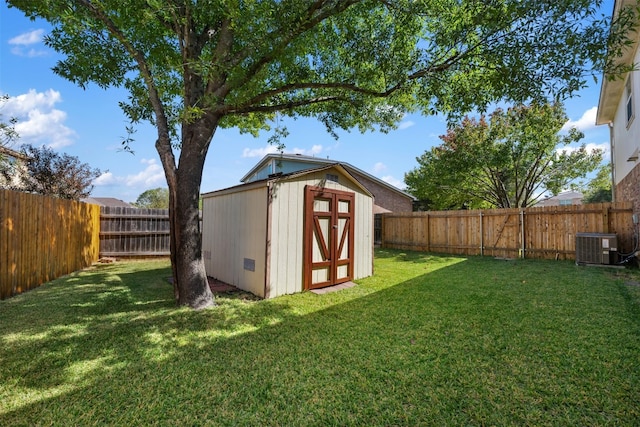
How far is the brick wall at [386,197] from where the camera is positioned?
18.4 metres

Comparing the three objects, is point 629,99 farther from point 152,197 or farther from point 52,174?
point 152,197

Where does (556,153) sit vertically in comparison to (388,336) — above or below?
above

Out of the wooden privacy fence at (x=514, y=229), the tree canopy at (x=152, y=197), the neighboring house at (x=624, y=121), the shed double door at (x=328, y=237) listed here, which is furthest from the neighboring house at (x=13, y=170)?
the tree canopy at (x=152, y=197)

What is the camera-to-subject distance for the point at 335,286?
5.95 meters

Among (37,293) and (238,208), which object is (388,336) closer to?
(238,208)

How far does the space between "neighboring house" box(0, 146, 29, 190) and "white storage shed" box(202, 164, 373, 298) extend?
22.4 feet

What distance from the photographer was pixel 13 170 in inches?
365

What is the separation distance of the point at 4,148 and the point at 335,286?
7.85 metres

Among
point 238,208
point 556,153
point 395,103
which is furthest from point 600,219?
point 238,208

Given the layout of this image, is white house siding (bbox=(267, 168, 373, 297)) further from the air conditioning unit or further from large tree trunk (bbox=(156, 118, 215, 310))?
the air conditioning unit

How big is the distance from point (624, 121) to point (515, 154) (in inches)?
155

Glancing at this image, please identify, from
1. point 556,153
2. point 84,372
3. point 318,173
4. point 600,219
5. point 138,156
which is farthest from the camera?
point 556,153

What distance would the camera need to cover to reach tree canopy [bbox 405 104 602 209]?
11508 millimetres

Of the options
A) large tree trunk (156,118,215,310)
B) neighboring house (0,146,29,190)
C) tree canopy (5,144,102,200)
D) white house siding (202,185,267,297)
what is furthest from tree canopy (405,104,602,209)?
neighboring house (0,146,29,190)
